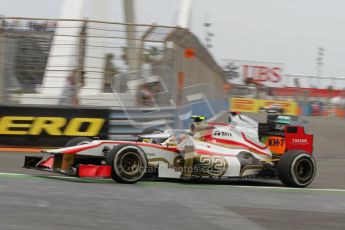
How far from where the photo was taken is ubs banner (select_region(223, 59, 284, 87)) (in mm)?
28538

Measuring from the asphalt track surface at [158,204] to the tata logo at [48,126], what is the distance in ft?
10.3

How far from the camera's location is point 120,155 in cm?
670

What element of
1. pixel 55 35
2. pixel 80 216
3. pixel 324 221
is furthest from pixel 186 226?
pixel 55 35

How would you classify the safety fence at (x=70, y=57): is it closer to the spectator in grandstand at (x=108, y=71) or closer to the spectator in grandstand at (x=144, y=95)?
the spectator in grandstand at (x=108, y=71)

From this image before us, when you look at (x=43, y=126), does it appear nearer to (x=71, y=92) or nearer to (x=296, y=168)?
(x=71, y=92)

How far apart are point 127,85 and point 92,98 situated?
0.88 meters

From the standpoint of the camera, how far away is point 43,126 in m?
11.4

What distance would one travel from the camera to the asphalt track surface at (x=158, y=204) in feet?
16.1

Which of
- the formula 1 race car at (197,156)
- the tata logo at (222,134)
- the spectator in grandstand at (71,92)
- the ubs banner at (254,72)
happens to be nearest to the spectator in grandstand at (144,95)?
the spectator in grandstand at (71,92)

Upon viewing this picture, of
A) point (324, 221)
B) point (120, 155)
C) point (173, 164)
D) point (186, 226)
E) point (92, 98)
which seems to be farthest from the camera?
point (92, 98)

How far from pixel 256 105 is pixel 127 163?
19.5 meters

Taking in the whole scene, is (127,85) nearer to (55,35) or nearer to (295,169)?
(55,35)

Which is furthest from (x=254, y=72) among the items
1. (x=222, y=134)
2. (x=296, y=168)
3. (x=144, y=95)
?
(x=222, y=134)

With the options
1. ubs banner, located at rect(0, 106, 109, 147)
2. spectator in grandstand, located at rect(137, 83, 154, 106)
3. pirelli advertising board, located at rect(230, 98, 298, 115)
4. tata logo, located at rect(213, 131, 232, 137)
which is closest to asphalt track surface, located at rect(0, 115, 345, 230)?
tata logo, located at rect(213, 131, 232, 137)
